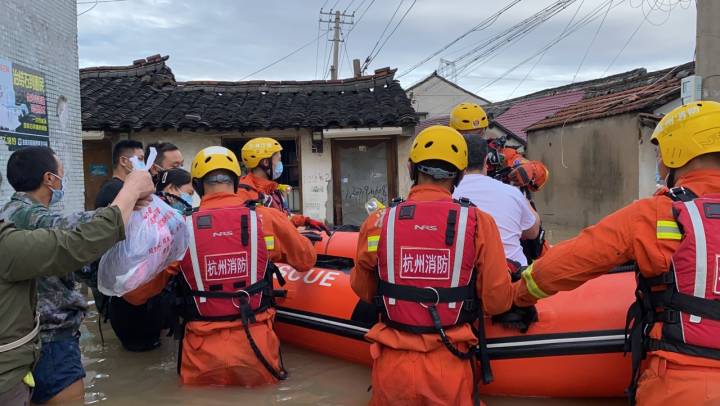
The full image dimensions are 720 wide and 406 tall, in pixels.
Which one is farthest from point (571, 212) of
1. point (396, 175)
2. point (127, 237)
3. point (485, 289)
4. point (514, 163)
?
point (127, 237)

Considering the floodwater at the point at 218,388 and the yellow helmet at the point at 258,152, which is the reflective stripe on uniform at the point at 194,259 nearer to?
the floodwater at the point at 218,388

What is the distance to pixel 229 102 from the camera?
35.5ft

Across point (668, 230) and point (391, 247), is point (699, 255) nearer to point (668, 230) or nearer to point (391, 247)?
point (668, 230)

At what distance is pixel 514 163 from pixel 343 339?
7.05ft

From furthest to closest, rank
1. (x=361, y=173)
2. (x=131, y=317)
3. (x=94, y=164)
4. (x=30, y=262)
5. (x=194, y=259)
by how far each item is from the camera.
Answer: (x=361, y=173), (x=94, y=164), (x=131, y=317), (x=194, y=259), (x=30, y=262)

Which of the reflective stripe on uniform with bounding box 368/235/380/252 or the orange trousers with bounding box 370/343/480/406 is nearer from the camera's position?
the orange trousers with bounding box 370/343/480/406

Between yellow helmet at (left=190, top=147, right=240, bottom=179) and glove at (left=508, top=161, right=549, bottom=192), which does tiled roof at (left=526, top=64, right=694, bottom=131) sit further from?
yellow helmet at (left=190, top=147, right=240, bottom=179)

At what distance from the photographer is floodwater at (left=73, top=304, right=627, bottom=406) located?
10.5ft

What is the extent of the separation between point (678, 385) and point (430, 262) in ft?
3.60

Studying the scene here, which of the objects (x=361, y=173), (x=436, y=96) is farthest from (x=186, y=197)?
(x=436, y=96)

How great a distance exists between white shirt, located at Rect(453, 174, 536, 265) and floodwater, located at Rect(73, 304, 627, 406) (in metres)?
0.92

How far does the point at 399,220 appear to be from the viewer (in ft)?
8.44

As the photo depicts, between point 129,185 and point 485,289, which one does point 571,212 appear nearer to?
point 485,289

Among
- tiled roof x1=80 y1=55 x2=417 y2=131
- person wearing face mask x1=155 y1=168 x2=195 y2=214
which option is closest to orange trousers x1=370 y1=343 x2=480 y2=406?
person wearing face mask x1=155 y1=168 x2=195 y2=214
